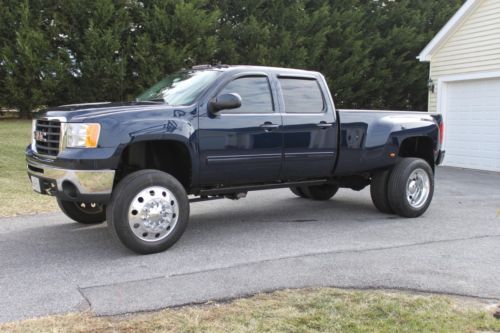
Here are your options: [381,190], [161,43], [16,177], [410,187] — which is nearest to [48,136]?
[381,190]

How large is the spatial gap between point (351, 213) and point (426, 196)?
3.63 ft

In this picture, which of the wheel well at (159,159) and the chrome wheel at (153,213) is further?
the wheel well at (159,159)

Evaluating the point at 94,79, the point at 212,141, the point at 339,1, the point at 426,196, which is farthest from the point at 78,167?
the point at 339,1

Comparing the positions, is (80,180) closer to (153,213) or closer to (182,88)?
(153,213)

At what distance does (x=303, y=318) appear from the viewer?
11.8 feet

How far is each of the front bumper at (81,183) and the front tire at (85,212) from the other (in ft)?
4.41

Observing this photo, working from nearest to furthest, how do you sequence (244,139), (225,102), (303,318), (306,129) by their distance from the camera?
(303,318) → (225,102) → (244,139) → (306,129)

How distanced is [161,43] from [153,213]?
9.18m

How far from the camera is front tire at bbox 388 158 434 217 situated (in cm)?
715

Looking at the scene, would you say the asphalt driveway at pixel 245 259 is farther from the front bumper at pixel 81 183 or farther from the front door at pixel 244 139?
the front door at pixel 244 139

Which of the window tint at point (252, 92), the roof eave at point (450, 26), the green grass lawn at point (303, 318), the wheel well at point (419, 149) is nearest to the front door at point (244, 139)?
the window tint at point (252, 92)

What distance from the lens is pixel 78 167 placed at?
4.82m

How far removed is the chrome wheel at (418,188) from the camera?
7355 millimetres

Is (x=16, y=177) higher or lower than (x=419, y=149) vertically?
lower
